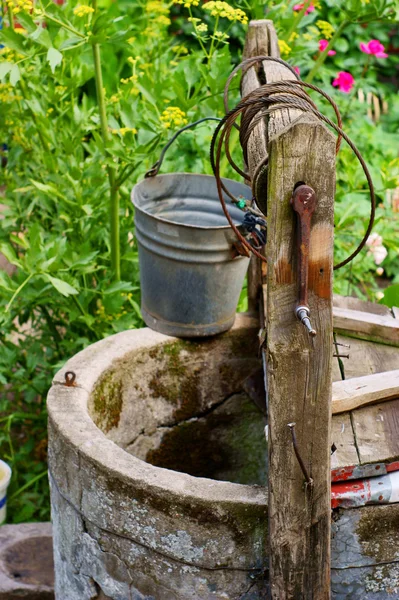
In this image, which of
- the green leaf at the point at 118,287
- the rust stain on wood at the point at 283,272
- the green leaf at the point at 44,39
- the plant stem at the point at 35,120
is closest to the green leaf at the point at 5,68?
the green leaf at the point at 44,39

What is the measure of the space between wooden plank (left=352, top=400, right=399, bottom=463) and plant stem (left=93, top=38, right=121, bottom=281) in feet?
4.50

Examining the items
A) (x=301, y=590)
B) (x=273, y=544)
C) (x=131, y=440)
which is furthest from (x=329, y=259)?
(x=131, y=440)

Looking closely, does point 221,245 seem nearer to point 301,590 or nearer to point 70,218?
point 70,218

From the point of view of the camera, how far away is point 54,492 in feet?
8.54

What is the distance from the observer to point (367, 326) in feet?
9.71

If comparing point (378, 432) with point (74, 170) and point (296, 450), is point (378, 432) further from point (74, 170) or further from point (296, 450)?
point (74, 170)

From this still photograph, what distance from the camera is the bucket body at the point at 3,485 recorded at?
3465mm

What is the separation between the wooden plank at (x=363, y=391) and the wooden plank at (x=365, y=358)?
166 mm

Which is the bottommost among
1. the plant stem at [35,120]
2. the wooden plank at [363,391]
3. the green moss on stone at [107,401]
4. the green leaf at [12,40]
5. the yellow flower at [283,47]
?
the green moss on stone at [107,401]

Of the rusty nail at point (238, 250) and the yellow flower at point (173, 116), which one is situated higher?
the yellow flower at point (173, 116)

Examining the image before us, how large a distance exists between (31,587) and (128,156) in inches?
65.9

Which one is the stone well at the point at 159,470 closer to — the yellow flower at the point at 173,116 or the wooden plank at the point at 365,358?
the wooden plank at the point at 365,358

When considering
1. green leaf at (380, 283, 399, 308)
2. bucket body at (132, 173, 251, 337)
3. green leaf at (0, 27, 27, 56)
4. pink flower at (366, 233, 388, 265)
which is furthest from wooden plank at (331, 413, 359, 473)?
pink flower at (366, 233, 388, 265)

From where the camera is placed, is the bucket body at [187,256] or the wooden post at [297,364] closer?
the wooden post at [297,364]
